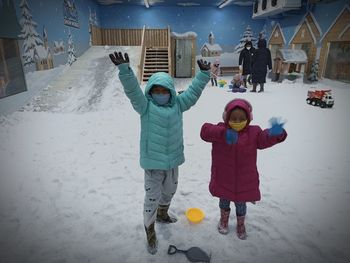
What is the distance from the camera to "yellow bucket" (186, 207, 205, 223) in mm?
2580

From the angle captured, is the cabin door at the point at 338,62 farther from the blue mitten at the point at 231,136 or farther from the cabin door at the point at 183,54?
the blue mitten at the point at 231,136

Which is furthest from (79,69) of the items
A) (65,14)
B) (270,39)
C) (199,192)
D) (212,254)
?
(270,39)

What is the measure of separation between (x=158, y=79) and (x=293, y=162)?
9.60 ft

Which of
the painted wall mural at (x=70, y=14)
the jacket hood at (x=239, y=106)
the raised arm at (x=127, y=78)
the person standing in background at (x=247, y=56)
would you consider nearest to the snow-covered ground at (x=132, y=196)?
the jacket hood at (x=239, y=106)

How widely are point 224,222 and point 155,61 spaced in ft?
35.0

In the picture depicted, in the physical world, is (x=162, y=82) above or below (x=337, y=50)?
below

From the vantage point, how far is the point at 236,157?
211 centimetres

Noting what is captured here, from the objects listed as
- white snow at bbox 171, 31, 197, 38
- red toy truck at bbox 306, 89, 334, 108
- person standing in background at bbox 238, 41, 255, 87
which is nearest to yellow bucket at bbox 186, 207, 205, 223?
red toy truck at bbox 306, 89, 334, 108

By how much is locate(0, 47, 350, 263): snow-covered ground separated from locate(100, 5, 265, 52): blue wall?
11.6 meters

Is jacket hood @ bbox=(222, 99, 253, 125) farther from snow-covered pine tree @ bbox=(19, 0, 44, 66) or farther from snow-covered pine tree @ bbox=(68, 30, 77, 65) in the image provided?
snow-covered pine tree @ bbox=(68, 30, 77, 65)

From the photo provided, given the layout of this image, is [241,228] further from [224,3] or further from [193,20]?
[193,20]

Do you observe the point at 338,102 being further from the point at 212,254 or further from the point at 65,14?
the point at 65,14

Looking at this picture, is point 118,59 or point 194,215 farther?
point 194,215

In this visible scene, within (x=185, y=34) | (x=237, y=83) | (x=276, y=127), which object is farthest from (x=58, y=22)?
(x=276, y=127)
